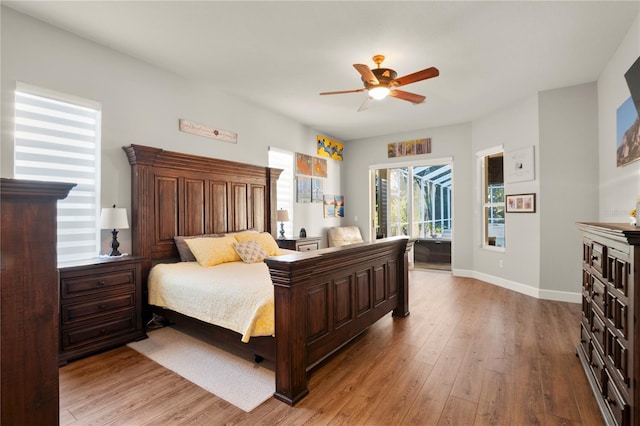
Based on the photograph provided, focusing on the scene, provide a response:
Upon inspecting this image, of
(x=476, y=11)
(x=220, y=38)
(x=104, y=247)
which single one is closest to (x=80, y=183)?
(x=104, y=247)

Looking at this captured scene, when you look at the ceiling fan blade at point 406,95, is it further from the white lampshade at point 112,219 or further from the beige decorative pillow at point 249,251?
the white lampshade at point 112,219

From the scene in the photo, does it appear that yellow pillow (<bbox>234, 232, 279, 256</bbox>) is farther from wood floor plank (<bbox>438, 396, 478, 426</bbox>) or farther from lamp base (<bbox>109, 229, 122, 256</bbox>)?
wood floor plank (<bbox>438, 396, 478, 426</bbox>)

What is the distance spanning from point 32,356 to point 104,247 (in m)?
2.66

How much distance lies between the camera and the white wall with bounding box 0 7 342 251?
2.66m

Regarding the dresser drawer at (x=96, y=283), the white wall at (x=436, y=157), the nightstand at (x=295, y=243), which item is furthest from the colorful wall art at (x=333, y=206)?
the dresser drawer at (x=96, y=283)

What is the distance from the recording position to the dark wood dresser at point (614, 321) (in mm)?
1436

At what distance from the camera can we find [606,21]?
2.81m

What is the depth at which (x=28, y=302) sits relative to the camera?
0.91m

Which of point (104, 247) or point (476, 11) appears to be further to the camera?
point (104, 247)

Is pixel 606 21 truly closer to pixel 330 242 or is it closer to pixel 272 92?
pixel 272 92

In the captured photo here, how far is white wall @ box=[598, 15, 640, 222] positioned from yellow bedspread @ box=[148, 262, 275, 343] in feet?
11.7

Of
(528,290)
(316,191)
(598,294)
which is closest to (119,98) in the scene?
(316,191)

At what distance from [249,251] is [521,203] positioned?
4229 millimetres

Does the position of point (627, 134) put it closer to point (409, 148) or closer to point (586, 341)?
point (586, 341)
